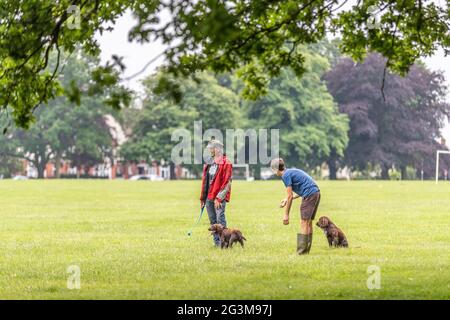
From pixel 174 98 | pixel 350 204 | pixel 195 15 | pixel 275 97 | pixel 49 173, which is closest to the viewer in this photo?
pixel 174 98

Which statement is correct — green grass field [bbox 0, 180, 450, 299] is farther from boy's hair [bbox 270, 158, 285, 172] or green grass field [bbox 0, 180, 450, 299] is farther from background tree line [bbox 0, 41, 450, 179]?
background tree line [bbox 0, 41, 450, 179]

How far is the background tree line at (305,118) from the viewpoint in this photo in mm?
88750

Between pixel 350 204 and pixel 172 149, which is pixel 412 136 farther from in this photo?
pixel 350 204

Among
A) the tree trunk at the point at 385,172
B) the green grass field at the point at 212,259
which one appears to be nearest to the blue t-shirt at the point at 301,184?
the green grass field at the point at 212,259

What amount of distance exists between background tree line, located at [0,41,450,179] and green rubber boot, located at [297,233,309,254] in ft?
229

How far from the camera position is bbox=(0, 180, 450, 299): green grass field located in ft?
40.4

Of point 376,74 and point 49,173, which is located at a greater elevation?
point 376,74

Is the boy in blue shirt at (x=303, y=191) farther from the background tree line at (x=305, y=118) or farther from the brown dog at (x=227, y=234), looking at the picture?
the background tree line at (x=305, y=118)

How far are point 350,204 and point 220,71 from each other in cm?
2562

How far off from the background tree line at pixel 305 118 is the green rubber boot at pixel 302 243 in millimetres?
69783

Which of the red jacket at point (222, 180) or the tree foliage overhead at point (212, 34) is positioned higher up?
the tree foliage overhead at point (212, 34)

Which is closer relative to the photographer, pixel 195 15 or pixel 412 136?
pixel 195 15
